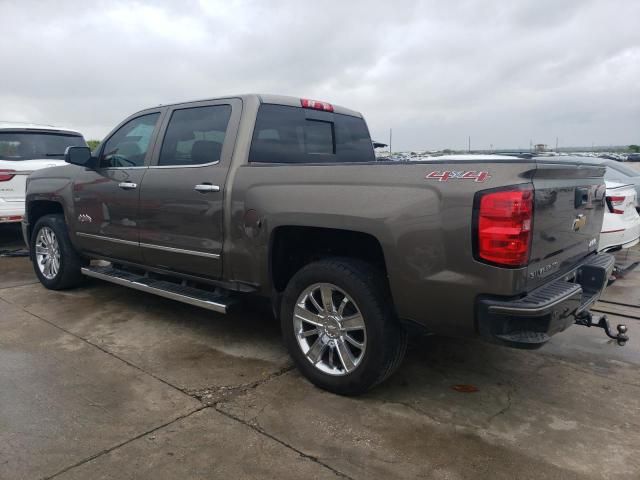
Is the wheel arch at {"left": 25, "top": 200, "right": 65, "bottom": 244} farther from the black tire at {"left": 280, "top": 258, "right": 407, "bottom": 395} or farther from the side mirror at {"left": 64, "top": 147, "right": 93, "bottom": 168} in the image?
the black tire at {"left": 280, "top": 258, "right": 407, "bottom": 395}

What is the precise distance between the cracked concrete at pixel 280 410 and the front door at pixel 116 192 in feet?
2.54

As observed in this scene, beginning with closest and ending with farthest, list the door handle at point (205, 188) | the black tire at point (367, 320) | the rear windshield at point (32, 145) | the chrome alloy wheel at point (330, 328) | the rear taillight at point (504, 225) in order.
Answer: the rear taillight at point (504, 225), the black tire at point (367, 320), the chrome alloy wheel at point (330, 328), the door handle at point (205, 188), the rear windshield at point (32, 145)

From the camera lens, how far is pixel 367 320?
3193 mm

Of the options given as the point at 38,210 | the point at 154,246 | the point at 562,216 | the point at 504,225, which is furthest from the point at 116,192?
the point at 562,216

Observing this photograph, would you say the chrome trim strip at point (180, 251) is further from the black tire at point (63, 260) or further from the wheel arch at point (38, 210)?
the wheel arch at point (38, 210)

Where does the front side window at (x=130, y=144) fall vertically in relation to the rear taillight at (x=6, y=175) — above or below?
above

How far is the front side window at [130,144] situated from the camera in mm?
4723

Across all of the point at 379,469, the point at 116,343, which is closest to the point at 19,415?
the point at 116,343

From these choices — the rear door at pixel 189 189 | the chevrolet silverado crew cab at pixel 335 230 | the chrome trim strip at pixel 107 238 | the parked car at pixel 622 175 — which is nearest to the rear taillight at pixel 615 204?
the chevrolet silverado crew cab at pixel 335 230

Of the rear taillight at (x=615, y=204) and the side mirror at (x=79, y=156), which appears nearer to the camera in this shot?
the side mirror at (x=79, y=156)

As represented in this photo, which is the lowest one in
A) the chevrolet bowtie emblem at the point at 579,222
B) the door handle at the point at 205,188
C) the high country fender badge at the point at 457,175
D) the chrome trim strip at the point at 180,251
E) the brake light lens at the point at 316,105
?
the chrome trim strip at the point at 180,251

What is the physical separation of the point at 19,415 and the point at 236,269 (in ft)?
5.22

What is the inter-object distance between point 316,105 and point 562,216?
2278 mm

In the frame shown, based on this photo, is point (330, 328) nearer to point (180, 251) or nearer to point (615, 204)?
point (180, 251)
